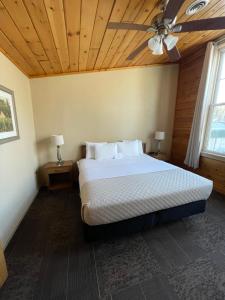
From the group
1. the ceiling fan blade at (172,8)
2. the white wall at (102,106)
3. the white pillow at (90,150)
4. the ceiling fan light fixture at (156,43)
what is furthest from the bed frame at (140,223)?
the white wall at (102,106)

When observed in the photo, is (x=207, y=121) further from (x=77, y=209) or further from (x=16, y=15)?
(x=16, y=15)

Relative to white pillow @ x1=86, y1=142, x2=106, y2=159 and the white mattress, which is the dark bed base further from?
white pillow @ x1=86, y1=142, x2=106, y2=159

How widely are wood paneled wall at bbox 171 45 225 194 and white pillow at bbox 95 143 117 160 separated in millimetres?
1673

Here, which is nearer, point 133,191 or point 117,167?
point 133,191

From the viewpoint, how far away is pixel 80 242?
177 centimetres

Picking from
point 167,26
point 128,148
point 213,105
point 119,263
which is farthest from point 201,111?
point 119,263

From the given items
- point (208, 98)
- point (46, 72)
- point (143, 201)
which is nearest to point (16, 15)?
point (46, 72)

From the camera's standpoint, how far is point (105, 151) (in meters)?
3.12

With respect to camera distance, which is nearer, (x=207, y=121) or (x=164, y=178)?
(x=164, y=178)

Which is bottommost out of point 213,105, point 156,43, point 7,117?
point 7,117

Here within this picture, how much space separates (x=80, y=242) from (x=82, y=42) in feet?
8.56

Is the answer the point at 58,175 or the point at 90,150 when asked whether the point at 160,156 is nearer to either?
the point at 90,150

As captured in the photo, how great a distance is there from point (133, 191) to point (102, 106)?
7.51 feet

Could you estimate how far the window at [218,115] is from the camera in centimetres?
274
